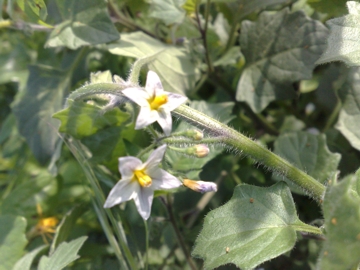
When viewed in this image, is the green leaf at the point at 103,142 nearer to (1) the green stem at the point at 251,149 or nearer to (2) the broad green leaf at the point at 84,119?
(2) the broad green leaf at the point at 84,119

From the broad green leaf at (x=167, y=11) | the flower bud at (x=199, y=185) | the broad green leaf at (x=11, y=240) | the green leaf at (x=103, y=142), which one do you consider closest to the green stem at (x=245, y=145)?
the flower bud at (x=199, y=185)

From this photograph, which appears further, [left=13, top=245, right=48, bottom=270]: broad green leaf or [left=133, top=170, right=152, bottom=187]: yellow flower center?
[left=13, top=245, right=48, bottom=270]: broad green leaf

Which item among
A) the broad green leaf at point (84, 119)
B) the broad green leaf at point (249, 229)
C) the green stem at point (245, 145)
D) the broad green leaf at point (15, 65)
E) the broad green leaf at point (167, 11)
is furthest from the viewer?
the broad green leaf at point (15, 65)

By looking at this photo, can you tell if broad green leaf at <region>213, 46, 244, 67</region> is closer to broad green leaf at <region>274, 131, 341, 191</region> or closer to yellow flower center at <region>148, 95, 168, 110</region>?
broad green leaf at <region>274, 131, 341, 191</region>

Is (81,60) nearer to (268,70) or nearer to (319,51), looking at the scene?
(268,70)

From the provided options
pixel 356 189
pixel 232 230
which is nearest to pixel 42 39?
pixel 232 230

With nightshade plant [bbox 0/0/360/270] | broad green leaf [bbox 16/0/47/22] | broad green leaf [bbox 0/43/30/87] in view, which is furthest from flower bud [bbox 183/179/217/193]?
broad green leaf [bbox 0/43/30/87]
